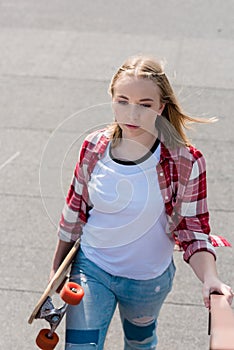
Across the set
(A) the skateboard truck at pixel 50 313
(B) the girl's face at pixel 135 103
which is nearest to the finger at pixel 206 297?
(A) the skateboard truck at pixel 50 313

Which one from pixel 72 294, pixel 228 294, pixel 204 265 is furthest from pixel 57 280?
pixel 228 294

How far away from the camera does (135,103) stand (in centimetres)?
356

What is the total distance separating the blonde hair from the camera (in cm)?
360

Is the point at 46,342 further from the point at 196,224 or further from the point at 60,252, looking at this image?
the point at 196,224

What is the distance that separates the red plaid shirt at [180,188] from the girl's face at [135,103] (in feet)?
0.50

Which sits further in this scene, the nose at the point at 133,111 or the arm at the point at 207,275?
the nose at the point at 133,111

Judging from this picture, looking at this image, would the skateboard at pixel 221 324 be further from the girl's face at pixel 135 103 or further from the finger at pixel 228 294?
the girl's face at pixel 135 103

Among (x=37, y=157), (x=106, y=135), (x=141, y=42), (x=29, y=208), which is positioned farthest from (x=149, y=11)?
(x=106, y=135)

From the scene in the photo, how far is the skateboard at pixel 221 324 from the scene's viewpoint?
2703 mm

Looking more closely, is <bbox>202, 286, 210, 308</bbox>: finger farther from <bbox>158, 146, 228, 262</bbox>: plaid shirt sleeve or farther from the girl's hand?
<bbox>158, 146, 228, 262</bbox>: plaid shirt sleeve

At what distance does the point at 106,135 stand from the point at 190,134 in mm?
3773

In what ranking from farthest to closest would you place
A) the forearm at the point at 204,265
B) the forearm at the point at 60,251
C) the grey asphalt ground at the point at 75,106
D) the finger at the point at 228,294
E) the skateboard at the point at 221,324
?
the grey asphalt ground at the point at 75,106 < the forearm at the point at 60,251 < the forearm at the point at 204,265 < the finger at the point at 228,294 < the skateboard at the point at 221,324

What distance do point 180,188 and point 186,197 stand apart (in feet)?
0.16

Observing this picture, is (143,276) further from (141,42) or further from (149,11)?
(149,11)
